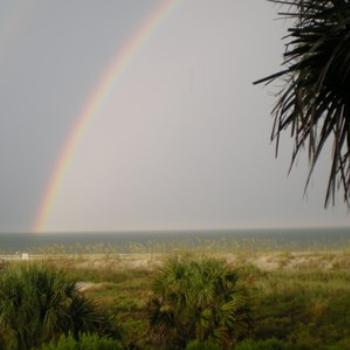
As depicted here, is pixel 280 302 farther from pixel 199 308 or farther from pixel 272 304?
pixel 199 308

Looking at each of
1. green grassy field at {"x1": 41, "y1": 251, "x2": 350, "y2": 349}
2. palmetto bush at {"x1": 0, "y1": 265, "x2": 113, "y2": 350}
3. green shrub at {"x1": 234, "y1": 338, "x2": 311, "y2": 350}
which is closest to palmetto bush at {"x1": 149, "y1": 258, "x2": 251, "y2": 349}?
green grassy field at {"x1": 41, "y1": 251, "x2": 350, "y2": 349}

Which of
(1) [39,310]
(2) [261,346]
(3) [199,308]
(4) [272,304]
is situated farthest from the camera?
(4) [272,304]

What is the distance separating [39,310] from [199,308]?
359 centimetres

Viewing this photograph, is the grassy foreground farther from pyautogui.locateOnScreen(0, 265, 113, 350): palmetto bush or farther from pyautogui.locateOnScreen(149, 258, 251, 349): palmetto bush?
pyautogui.locateOnScreen(0, 265, 113, 350): palmetto bush

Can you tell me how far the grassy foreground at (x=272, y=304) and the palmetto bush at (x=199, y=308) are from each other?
23cm

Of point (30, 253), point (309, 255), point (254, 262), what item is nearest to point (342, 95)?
point (254, 262)

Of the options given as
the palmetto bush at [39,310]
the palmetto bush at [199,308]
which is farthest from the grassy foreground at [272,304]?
the palmetto bush at [39,310]

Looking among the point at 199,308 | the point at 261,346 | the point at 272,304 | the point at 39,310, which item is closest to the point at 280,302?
the point at 272,304

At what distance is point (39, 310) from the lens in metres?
10.9

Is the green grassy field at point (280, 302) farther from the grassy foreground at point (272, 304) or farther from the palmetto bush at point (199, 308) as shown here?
the palmetto bush at point (199, 308)

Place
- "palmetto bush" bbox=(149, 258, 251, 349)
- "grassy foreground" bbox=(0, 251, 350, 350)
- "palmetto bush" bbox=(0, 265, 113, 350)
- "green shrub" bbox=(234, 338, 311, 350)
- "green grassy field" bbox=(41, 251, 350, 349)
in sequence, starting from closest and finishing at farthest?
"green shrub" bbox=(234, 338, 311, 350) → "palmetto bush" bbox=(0, 265, 113, 350) → "palmetto bush" bbox=(149, 258, 251, 349) → "grassy foreground" bbox=(0, 251, 350, 350) → "green grassy field" bbox=(41, 251, 350, 349)

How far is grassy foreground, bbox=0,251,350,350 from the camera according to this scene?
43.1 feet

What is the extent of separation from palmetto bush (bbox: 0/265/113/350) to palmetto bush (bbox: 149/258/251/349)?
6.34 feet

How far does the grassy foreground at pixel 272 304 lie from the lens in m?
13.1
